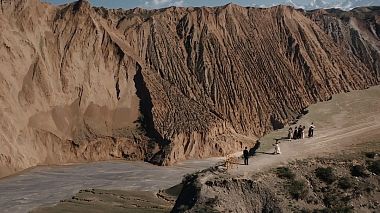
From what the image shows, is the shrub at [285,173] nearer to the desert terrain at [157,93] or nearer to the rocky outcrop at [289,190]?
the rocky outcrop at [289,190]

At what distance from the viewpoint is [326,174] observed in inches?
915

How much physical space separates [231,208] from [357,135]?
9.68m

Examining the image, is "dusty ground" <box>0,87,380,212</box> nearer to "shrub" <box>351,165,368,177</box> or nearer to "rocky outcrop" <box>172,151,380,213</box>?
"rocky outcrop" <box>172,151,380,213</box>

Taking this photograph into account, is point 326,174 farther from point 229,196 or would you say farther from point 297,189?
point 229,196

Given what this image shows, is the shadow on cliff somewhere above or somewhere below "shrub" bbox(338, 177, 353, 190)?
above

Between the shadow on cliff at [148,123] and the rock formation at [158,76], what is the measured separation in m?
0.12

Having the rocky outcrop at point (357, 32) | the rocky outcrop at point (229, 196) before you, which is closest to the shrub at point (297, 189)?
the rocky outcrop at point (229, 196)

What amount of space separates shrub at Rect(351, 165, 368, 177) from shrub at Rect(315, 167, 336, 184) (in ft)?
2.86

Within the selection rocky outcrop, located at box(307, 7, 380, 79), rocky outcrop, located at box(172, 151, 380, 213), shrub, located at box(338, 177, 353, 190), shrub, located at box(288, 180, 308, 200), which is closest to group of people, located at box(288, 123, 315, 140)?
rocky outcrop, located at box(172, 151, 380, 213)

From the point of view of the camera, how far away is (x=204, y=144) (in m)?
59.8

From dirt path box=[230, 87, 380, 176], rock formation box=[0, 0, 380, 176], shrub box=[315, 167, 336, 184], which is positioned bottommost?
shrub box=[315, 167, 336, 184]

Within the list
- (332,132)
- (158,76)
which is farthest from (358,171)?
(158,76)

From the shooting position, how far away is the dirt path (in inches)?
982

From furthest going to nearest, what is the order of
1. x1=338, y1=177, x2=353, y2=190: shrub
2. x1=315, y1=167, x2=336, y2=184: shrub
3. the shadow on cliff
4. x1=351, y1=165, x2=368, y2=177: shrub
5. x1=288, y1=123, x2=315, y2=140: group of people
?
the shadow on cliff < x1=288, y1=123, x2=315, y2=140: group of people < x1=351, y1=165, x2=368, y2=177: shrub < x1=315, y1=167, x2=336, y2=184: shrub < x1=338, y1=177, x2=353, y2=190: shrub
